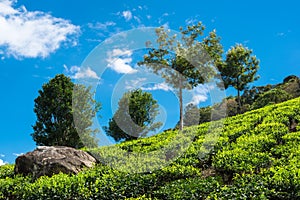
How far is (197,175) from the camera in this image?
11570 millimetres

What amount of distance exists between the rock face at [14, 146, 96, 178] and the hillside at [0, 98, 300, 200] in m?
0.57

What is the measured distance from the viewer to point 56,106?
29797mm

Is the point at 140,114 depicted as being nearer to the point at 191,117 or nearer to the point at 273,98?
the point at 191,117

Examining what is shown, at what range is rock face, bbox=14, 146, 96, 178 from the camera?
1279cm

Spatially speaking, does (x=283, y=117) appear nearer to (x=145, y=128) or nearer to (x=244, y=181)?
(x=244, y=181)

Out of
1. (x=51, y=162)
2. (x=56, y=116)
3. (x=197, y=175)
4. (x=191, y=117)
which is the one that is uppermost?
(x=56, y=116)

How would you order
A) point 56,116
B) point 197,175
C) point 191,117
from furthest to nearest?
1. point 56,116
2. point 191,117
3. point 197,175

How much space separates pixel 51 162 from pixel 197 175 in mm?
5620

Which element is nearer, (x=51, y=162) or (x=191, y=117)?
(x=51, y=162)

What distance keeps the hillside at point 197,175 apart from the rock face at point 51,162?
57cm

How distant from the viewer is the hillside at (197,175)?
9.08 m

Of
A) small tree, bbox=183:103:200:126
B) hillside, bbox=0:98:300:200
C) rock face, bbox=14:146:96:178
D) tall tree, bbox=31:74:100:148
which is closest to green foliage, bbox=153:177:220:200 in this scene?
hillside, bbox=0:98:300:200

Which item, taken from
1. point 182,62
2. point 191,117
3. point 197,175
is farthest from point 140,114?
point 197,175

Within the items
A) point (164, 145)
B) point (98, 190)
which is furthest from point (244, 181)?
point (164, 145)
